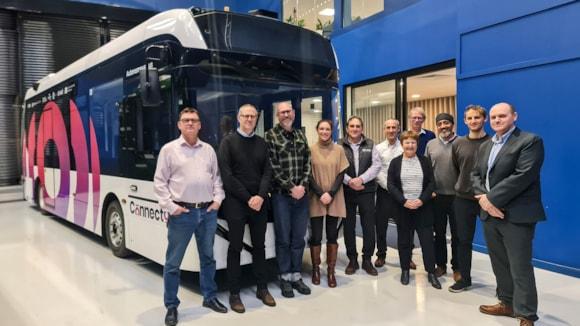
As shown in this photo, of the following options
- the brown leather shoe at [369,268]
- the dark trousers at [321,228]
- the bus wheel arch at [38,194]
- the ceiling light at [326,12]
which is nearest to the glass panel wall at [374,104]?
the ceiling light at [326,12]

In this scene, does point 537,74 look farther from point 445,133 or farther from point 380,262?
point 380,262

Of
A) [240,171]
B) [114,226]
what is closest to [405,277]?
[240,171]

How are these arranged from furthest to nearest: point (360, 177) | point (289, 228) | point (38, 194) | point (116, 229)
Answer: point (38, 194) < point (116, 229) < point (360, 177) < point (289, 228)

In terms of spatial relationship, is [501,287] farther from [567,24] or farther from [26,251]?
[26,251]

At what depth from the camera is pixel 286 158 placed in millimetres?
3887

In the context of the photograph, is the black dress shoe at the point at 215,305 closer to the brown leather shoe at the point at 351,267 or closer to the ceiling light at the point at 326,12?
the brown leather shoe at the point at 351,267

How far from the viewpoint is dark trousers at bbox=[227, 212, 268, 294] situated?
3.65 meters

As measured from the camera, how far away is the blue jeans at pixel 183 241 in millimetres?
3395

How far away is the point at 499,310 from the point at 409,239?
3.48ft

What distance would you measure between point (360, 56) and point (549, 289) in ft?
16.2

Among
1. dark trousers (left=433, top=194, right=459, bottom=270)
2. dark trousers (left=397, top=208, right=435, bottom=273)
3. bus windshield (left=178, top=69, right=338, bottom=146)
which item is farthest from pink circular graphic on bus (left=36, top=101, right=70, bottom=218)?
dark trousers (left=433, top=194, right=459, bottom=270)

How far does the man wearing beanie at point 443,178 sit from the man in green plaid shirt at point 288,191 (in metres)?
1.39

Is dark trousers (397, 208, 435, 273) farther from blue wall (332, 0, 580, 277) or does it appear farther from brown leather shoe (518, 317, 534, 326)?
blue wall (332, 0, 580, 277)

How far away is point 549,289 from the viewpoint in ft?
13.8
